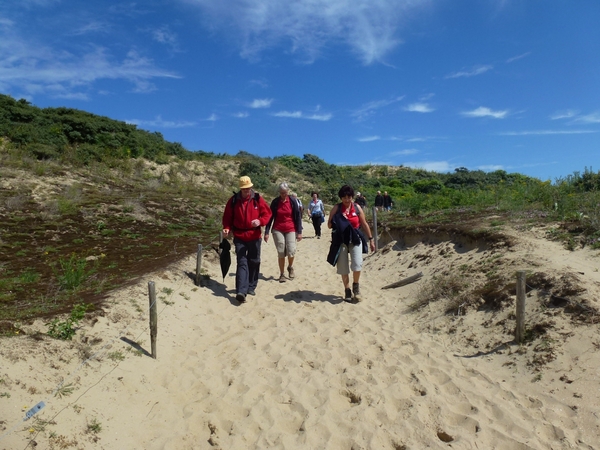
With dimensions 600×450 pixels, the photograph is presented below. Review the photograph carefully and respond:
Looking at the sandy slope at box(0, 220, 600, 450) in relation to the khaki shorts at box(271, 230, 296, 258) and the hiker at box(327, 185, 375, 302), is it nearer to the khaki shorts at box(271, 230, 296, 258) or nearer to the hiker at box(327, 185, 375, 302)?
the hiker at box(327, 185, 375, 302)

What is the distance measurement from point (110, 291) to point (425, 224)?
7.73 m

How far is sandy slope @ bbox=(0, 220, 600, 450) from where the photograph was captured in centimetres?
374

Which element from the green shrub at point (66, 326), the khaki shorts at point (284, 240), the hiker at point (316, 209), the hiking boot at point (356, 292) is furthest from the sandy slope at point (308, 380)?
the hiker at point (316, 209)

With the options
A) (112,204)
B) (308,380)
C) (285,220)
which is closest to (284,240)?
(285,220)

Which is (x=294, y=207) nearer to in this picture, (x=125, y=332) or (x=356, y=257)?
(x=356, y=257)

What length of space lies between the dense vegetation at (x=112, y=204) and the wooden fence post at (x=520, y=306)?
281cm

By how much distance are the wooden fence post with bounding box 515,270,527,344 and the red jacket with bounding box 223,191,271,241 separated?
3984 mm

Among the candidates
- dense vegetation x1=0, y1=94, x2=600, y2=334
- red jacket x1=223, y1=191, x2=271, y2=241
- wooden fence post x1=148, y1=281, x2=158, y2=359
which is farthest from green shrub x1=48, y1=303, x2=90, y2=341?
red jacket x1=223, y1=191, x2=271, y2=241

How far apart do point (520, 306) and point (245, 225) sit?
421 centimetres

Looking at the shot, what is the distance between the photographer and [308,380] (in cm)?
482

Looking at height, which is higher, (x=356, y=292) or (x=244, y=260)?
(x=244, y=260)

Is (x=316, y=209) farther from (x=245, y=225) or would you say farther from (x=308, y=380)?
(x=308, y=380)

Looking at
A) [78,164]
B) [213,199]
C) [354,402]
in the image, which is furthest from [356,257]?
[78,164]

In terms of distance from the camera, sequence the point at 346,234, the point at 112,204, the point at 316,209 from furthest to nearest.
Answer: the point at 112,204 → the point at 316,209 → the point at 346,234
